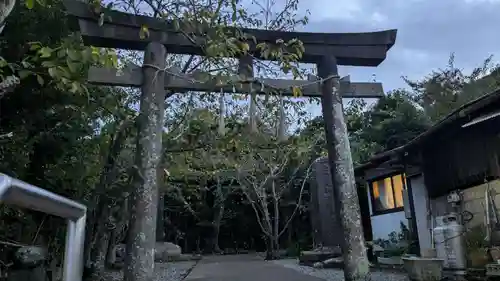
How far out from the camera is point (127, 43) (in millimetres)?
5516

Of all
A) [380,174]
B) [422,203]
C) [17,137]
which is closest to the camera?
[17,137]

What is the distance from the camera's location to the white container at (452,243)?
743 centimetres

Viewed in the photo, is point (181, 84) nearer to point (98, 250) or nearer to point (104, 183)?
point (104, 183)

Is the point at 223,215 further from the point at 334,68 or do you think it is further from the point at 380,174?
the point at 334,68

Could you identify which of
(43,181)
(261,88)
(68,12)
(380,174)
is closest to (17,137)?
(43,181)

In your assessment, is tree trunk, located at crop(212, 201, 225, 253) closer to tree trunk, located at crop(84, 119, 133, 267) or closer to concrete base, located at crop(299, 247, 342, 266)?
concrete base, located at crop(299, 247, 342, 266)

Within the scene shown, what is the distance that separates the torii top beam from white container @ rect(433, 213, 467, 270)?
3.51 meters

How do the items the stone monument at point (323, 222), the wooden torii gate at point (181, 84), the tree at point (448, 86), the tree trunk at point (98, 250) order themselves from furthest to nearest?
the tree at point (448, 86)
the stone monument at point (323, 222)
the tree trunk at point (98, 250)
the wooden torii gate at point (181, 84)

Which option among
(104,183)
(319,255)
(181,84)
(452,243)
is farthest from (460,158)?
(104,183)

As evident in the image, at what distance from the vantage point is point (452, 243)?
7531 mm

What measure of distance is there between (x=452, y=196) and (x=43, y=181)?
744 cm

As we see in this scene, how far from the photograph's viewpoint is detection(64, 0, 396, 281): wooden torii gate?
4.93 m

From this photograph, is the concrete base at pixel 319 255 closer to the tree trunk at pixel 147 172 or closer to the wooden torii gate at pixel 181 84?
the wooden torii gate at pixel 181 84

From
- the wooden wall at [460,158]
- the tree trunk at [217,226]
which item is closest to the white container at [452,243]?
the wooden wall at [460,158]
